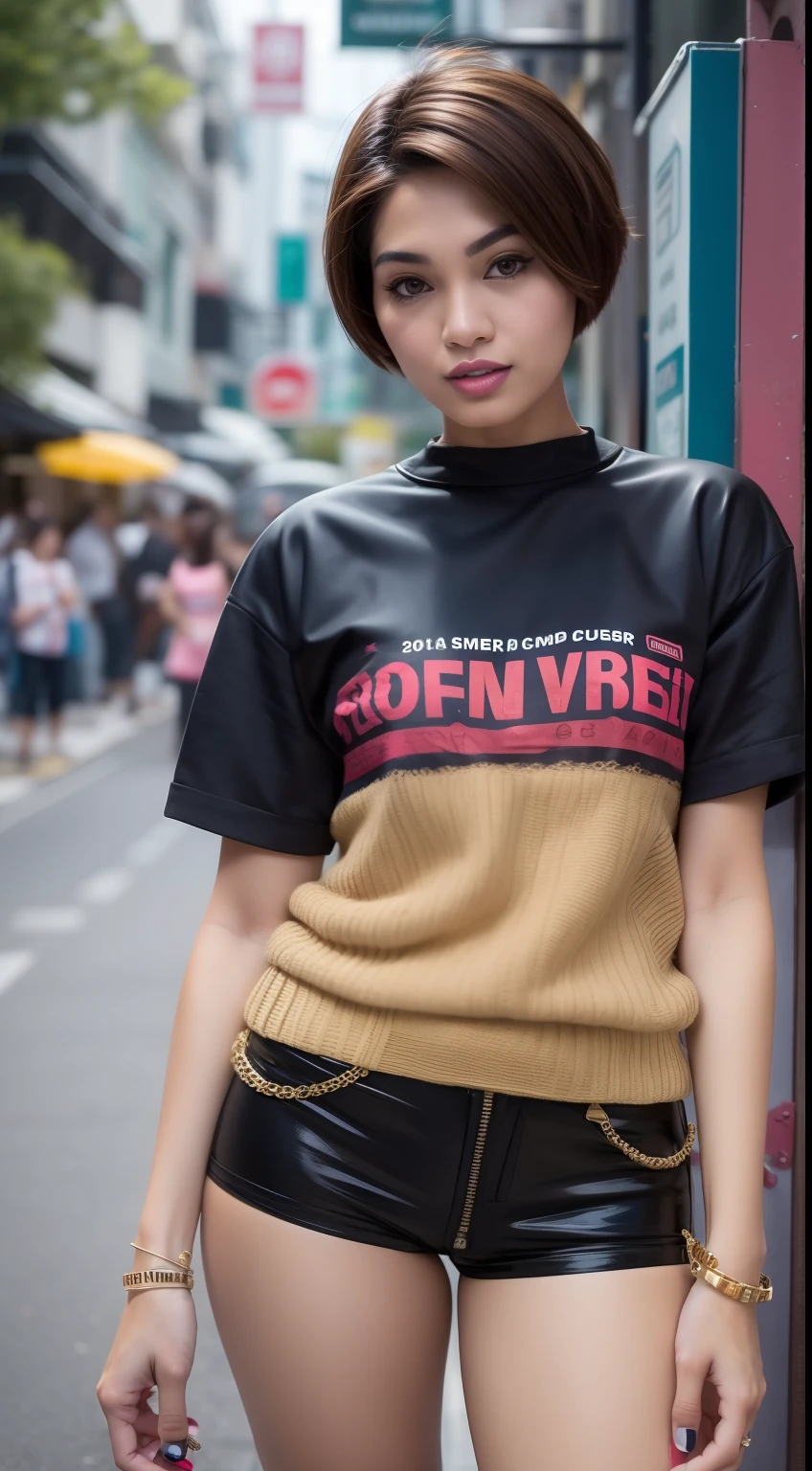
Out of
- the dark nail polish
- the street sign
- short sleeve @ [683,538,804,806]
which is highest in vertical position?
the street sign

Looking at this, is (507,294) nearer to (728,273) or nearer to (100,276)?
(728,273)

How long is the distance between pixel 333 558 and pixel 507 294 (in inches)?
12.0

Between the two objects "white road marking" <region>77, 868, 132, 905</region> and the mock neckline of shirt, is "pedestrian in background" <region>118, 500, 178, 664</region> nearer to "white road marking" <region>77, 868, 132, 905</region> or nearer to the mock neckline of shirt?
"white road marking" <region>77, 868, 132, 905</region>

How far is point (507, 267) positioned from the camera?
160 centimetres

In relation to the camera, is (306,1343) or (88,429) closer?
(306,1343)

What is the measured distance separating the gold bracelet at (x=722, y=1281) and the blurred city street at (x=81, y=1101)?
5.38 feet

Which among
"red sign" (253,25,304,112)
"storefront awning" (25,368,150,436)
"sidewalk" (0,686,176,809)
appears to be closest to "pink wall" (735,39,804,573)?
"sidewalk" (0,686,176,809)

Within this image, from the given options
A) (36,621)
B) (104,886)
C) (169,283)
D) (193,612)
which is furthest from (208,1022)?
(169,283)

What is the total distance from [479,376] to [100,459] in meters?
19.5

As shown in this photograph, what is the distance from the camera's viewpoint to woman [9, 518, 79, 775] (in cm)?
1294

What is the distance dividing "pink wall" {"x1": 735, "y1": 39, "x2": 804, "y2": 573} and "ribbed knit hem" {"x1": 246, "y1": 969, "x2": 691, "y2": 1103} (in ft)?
2.52

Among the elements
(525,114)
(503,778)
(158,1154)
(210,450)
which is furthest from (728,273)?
(210,450)

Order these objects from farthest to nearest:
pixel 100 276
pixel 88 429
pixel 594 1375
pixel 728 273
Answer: pixel 100 276, pixel 88 429, pixel 728 273, pixel 594 1375

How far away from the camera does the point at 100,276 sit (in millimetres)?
31672
